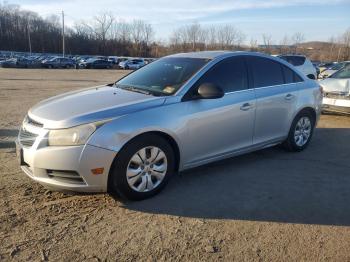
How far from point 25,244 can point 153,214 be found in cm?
128

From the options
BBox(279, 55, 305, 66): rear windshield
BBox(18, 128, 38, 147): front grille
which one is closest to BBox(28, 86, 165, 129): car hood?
BBox(18, 128, 38, 147): front grille

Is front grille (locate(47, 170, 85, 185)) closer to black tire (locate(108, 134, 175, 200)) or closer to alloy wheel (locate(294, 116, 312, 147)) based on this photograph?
black tire (locate(108, 134, 175, 200))

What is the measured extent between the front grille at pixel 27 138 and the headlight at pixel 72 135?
285 mm

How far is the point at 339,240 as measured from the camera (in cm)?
353

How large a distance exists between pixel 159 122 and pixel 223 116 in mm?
1044

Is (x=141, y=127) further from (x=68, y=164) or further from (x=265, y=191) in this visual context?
(x=265, y=191)

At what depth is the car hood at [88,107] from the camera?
3887mm

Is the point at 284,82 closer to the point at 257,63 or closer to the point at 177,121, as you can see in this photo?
the point at 257,63

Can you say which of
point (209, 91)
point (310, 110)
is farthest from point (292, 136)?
point (209, 91)

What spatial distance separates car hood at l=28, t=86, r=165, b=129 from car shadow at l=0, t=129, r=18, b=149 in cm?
209

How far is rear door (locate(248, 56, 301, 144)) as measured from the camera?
5398 mm

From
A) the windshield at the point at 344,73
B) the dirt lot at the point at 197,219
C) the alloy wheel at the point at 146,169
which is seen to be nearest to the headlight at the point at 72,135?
the alloy wheel at the point at 146,169

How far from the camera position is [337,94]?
30.8ft

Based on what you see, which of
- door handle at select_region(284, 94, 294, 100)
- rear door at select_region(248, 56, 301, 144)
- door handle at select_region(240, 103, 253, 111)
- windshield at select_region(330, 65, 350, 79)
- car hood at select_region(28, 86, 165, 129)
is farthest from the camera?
windshield at select_region(330, 65, 350, 79)
